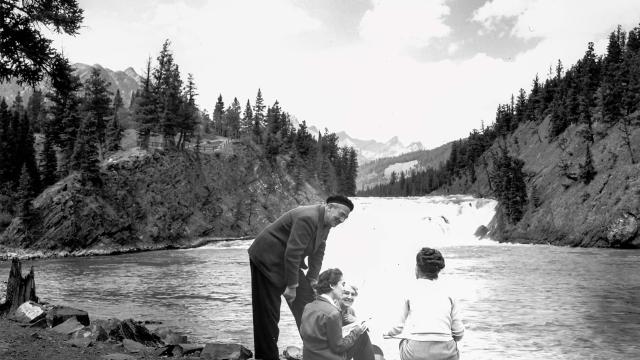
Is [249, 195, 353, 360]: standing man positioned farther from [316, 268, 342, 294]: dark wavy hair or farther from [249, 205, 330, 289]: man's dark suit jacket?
[316, 268, 342, 294]: dark wavy hair

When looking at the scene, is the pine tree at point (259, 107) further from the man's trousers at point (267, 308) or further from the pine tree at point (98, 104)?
the man's trousers at point (267, 308)

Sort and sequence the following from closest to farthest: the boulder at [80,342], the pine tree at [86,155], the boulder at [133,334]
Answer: the boulder at [80,342] → the boulder at [133,334] → the pine tree at [86,155]

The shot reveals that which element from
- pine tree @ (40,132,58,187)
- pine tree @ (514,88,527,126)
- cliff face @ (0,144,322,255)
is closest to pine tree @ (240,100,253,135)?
cliff face @ (0,144,322,255)

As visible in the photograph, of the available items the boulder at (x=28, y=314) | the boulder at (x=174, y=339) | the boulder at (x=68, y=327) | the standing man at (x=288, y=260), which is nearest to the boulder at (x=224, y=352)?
the standing man at (x=288, y=260)

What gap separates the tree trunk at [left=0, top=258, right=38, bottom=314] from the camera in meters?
11.0

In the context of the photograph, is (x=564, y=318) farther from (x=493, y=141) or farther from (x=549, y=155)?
(x=493, y=141)

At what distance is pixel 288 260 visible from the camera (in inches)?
241

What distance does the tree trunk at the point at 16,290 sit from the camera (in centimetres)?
1097

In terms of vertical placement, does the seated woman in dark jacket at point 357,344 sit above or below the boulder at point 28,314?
above

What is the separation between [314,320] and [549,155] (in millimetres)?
83707

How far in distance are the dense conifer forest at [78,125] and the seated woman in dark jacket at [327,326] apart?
11.8 meters

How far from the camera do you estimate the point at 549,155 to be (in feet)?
262

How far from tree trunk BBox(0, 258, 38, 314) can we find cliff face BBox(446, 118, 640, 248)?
5029cm

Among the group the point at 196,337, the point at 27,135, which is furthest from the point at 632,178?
the point at 27,135
